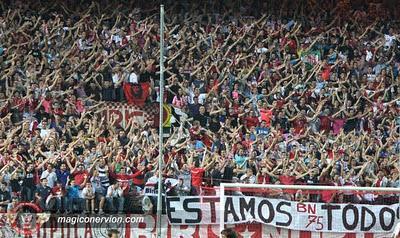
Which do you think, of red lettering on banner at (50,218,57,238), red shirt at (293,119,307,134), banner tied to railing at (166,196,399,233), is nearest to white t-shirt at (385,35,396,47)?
red shirt at (293,119,307,134)

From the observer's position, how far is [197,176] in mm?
19312

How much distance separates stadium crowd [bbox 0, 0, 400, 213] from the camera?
19.3m

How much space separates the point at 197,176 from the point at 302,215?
5.50 m

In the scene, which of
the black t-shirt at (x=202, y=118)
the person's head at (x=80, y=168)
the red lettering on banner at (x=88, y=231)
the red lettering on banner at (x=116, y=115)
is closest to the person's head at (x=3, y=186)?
the person's head at (x=80, y=168)

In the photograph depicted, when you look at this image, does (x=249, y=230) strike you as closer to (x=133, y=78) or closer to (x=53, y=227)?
(x=53, y=227)

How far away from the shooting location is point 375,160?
20844 millimetres

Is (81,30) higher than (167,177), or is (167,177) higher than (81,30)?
(81,30)

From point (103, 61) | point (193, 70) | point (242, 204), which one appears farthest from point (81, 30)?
point (242, 204)

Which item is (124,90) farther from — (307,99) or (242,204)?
(242,204)

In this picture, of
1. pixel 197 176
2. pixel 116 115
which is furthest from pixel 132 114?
pixel 197 176

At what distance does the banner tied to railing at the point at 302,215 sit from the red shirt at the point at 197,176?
4516 mm

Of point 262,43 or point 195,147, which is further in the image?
point 262,43

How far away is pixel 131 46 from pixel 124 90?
168 cm

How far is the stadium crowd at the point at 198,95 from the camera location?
19297mm
